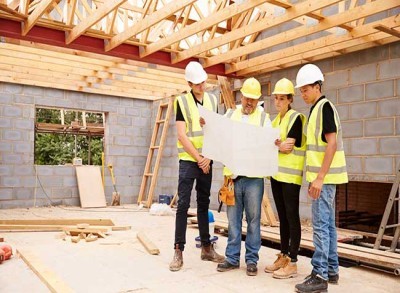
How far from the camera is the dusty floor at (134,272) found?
2.71 meters

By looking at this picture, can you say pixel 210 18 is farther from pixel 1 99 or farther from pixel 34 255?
pixel 1 99

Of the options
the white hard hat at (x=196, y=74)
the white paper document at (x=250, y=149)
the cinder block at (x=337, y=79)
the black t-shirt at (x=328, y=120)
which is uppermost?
the cinder block at (x=337, y=79)

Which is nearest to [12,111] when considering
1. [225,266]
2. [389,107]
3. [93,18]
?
[93,18]

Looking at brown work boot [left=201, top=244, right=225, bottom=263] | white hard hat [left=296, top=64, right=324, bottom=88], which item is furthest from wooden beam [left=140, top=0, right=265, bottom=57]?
brown work boot [left=201, top=244, right=225, bottom=263]

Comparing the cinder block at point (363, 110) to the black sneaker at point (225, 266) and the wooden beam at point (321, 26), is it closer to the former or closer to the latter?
the wooden beam at point (321, 26)

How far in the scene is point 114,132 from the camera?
27.8 ft

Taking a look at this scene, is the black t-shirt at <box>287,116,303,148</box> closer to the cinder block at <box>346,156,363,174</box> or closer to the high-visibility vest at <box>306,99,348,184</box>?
the high-visibility vest at <box>306,99,348,184</box>

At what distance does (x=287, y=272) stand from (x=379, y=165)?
2419 mm

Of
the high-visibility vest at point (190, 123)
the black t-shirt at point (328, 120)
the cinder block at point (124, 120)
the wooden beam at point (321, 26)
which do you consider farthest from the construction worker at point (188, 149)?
the cinder block at point (124, 120)

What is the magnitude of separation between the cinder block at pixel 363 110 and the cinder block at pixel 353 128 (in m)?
0.08

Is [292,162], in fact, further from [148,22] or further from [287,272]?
[148,22]

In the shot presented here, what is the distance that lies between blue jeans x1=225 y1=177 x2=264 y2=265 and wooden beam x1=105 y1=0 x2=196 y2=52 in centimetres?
190

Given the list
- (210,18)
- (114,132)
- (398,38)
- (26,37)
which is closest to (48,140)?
(114,132)

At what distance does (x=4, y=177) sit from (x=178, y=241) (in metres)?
5.30
